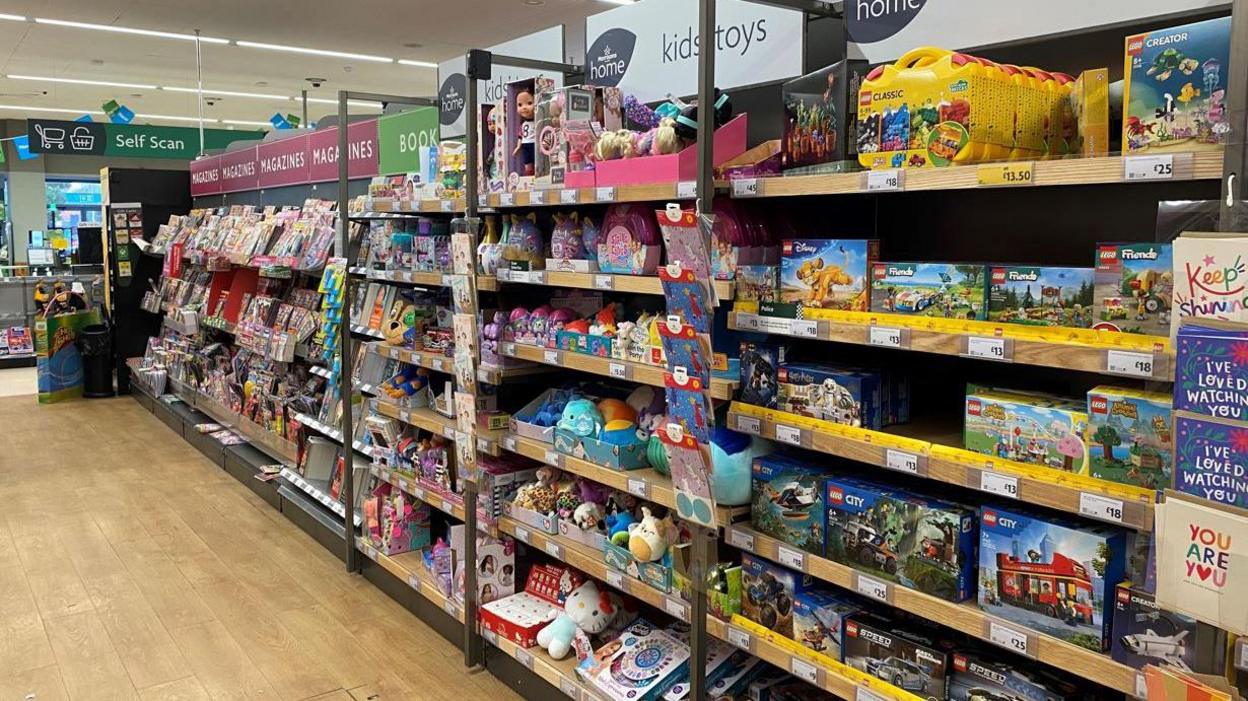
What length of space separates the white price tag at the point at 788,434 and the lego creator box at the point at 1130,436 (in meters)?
0.70

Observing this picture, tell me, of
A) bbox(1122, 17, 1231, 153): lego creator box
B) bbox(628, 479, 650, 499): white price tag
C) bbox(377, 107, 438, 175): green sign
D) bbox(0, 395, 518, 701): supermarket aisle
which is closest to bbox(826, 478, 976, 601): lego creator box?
bbox(628, 479, 650, 499): white price tag

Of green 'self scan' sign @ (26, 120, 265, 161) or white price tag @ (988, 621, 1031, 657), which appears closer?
white price tag @ (988, 621, 1031, 657)

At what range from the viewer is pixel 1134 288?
70.7 inches

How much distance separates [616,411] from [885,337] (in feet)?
4.06

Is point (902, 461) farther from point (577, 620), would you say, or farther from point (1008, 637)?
point (577, 620)

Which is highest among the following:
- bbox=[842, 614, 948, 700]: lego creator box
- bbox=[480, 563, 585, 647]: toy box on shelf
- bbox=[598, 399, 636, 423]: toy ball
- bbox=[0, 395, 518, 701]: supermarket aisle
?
bbox=[598, 399, 636, 423]: toy ball

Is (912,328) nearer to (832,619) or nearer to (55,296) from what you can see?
(832,619)

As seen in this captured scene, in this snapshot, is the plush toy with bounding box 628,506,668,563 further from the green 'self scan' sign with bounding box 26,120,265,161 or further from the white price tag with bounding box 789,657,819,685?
the green 'self scan' sign with bounding box 26,120,265,161

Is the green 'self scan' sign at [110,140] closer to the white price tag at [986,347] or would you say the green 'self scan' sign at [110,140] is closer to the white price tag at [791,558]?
the white price tag at [791,558]


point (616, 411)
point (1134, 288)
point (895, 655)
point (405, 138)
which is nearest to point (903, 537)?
point (895, 655)

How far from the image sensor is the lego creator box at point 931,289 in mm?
2041

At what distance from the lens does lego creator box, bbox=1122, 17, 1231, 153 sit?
1.64 meters

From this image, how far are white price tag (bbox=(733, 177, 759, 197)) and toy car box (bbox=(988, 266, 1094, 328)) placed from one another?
2.15 feet

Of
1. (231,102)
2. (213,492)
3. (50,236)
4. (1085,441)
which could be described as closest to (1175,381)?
(1085,441)
